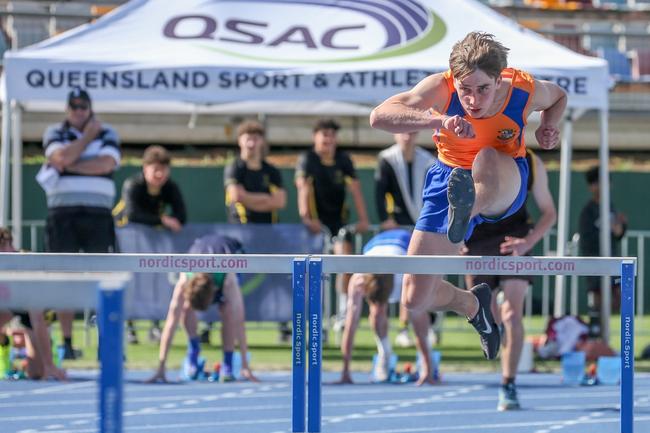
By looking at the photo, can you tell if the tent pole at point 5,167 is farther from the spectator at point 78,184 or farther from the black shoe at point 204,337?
the black shoe at point 204,337

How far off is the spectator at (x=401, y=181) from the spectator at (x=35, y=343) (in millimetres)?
2811

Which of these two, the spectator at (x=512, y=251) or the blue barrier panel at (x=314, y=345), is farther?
the spectator at (x=512, y=251)

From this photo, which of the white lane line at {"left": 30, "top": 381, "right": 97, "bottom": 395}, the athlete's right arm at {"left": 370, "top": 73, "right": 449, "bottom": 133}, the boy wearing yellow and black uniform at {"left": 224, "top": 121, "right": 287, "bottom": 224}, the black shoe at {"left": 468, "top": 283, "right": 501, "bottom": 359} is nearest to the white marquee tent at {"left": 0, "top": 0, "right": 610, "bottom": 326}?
the boy wearing yellow and black uniform at {"left": 224, "top": 121, "right": 287, "bottom": 224}

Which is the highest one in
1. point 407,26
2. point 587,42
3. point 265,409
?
point 587,42

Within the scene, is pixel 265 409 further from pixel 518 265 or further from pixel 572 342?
pixel 572 342

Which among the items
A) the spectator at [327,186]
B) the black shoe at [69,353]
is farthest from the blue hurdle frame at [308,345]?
the spectator at [327,186]

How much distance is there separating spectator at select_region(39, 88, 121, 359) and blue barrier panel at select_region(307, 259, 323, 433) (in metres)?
4.63

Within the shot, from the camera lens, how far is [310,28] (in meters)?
10.0

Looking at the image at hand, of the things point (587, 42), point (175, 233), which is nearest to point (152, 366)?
point (175, 233)

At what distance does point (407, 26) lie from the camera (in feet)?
32.9

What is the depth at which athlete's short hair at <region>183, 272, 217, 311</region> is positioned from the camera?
8.61 meters

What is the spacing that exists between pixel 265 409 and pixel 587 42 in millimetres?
13957

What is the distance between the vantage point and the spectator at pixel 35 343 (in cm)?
840

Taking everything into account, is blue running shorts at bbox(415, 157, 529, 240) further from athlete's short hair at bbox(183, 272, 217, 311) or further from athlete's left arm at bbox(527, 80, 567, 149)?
athlete's short hair at bbox(183, 272, 217, 311)
